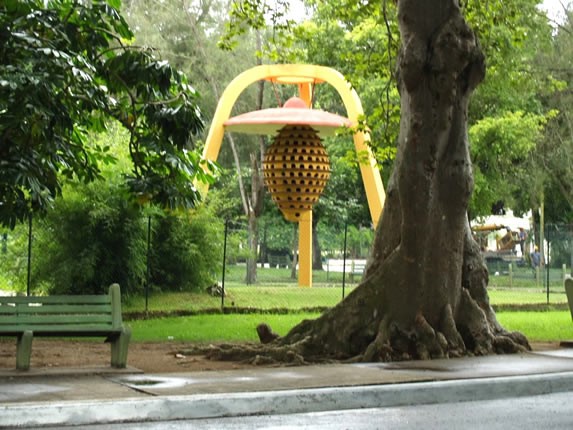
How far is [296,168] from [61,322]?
11.2m

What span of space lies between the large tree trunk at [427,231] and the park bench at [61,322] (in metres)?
2.71

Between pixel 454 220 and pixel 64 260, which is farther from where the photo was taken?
pixel 64 260

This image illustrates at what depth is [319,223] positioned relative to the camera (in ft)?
150

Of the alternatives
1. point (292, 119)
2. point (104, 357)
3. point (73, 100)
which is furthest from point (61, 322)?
point (292, 119)

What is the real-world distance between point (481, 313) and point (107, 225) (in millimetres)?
9765

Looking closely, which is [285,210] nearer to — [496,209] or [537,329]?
[537,329]

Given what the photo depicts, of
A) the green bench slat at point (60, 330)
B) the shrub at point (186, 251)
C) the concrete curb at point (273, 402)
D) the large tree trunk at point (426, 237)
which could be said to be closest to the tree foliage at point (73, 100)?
the green bench slat at point (60, 330)

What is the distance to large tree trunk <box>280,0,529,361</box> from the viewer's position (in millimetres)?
13766

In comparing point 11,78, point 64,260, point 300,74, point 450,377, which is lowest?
point 450,377

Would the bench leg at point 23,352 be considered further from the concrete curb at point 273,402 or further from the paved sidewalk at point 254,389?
the concrete curb at point 273,402

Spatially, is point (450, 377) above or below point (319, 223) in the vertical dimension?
below

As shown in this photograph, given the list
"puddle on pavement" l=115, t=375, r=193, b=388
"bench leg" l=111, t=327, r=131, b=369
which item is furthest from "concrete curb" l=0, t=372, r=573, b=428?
"bench leg" l=111, t=327, r=131, b=369

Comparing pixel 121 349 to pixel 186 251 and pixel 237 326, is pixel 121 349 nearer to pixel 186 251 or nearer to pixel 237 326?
pixel 237 326

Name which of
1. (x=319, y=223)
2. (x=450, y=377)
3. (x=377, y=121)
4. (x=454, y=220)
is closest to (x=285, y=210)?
(x=377, y=121)
